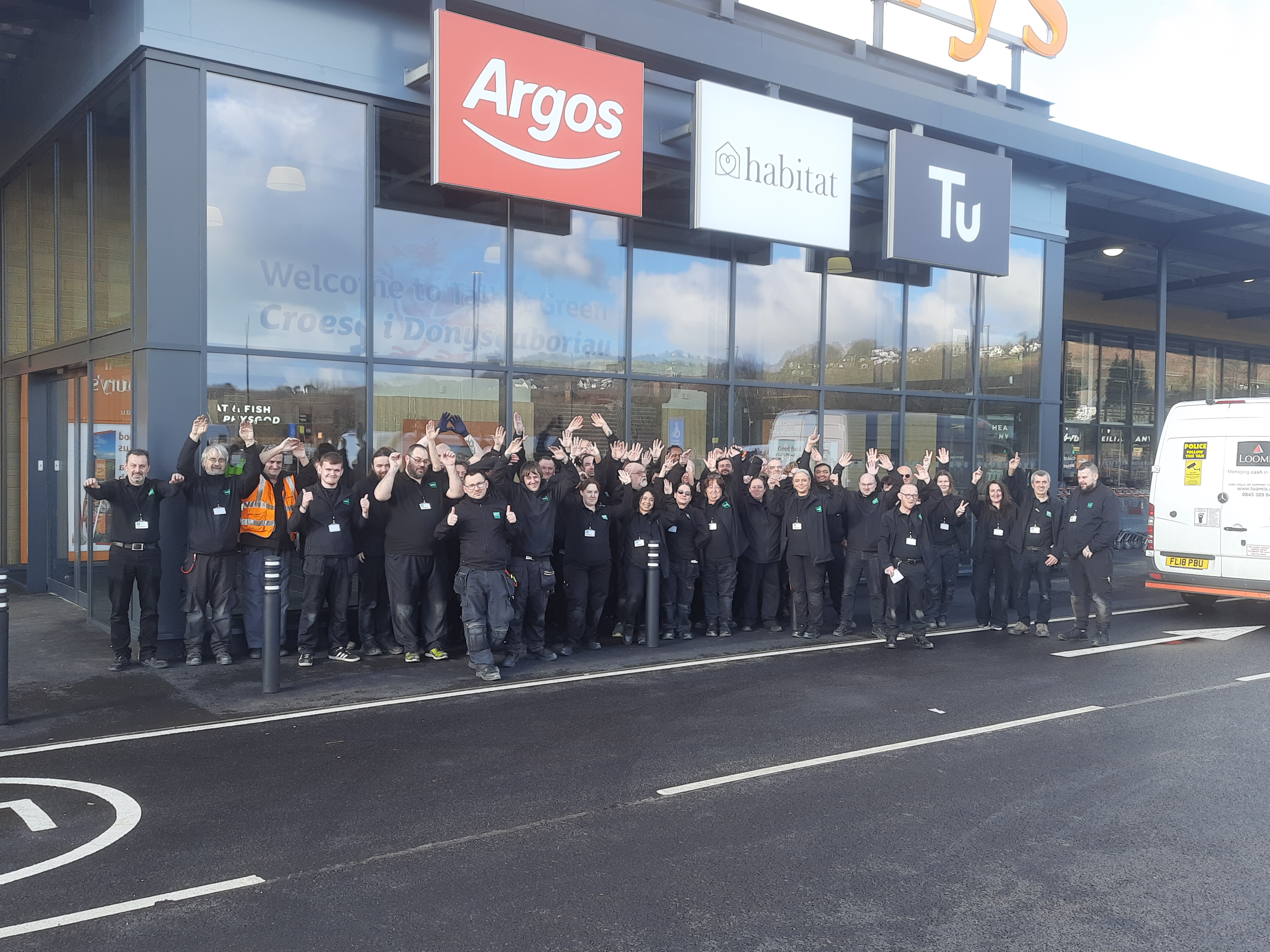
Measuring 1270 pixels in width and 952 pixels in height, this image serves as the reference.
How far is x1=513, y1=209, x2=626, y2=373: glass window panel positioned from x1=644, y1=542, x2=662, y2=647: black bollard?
9.95 ft

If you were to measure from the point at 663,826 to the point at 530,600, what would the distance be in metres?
4.24

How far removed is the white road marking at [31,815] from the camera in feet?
16.2

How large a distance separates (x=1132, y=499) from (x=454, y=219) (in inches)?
634

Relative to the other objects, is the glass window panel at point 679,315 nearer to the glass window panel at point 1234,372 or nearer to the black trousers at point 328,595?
the black trousers at point 328,595

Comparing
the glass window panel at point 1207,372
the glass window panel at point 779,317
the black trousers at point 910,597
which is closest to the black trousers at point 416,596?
the black trousers at point 910,597

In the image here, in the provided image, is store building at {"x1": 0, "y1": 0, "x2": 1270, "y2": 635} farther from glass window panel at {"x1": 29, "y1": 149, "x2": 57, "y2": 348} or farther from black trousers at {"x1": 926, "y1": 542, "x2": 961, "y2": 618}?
black trousers at {"x1": 926, "y1": 542, "x2": 961, "y2": 618}

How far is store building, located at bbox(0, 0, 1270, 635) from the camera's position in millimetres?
9367

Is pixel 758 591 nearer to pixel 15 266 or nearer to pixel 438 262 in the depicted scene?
pixel 438 262

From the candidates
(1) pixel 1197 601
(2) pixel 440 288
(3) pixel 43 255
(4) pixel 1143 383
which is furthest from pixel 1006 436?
(3) pixel 43 255

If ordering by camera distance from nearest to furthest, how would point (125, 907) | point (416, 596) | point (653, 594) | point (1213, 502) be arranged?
point (125, 907) → point (416, 596) → point (653, 594) → point (1213, 502)

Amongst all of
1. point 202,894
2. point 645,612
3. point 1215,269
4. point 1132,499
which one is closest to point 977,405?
point 1132,499

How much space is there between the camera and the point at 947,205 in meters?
14.0

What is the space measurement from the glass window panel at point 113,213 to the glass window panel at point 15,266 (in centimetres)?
283

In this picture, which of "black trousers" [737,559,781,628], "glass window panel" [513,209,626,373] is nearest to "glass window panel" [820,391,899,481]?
"glass window panel" [513,209,626,373]
